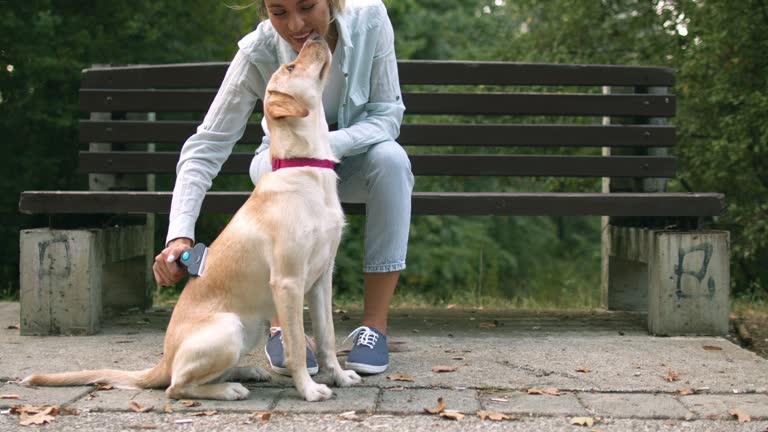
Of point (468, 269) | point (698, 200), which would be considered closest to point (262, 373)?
point (698, 200)

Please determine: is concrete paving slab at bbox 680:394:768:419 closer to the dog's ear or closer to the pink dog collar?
the pink dog collar

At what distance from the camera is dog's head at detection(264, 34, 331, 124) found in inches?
115

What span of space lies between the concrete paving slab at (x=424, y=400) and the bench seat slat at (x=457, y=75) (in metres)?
2.06

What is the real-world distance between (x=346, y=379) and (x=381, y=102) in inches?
46.8

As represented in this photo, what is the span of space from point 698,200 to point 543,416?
1.76 meters

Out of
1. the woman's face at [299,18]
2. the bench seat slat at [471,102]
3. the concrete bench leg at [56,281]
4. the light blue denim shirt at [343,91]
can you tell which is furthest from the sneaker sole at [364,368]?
the bench seat slat at [471,102]

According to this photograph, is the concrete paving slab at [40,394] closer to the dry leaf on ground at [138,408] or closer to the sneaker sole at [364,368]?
the dry leaf on ground at [138,408]

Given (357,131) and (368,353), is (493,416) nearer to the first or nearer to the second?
(368,353)

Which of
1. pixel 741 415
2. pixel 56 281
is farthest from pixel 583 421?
pixel 56 281

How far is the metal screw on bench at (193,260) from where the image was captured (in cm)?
307

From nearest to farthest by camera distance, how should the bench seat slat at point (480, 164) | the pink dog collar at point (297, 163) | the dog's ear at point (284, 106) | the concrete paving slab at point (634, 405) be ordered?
1. the concrete paving slab at point (634, 405)
2. the dog's ear at point (284, 106)
3. the pink dog collar at point (297, 163)
4. the bench seat slat at point (480, 164)

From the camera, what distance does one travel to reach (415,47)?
900 cm

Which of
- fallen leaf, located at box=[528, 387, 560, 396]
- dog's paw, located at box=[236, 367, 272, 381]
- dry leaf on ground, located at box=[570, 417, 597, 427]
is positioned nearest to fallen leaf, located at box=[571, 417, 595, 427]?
dry leaf on ground, located at box=[570, 417, 597, 427]

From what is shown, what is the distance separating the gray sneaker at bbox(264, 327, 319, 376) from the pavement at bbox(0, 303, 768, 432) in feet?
0.30
